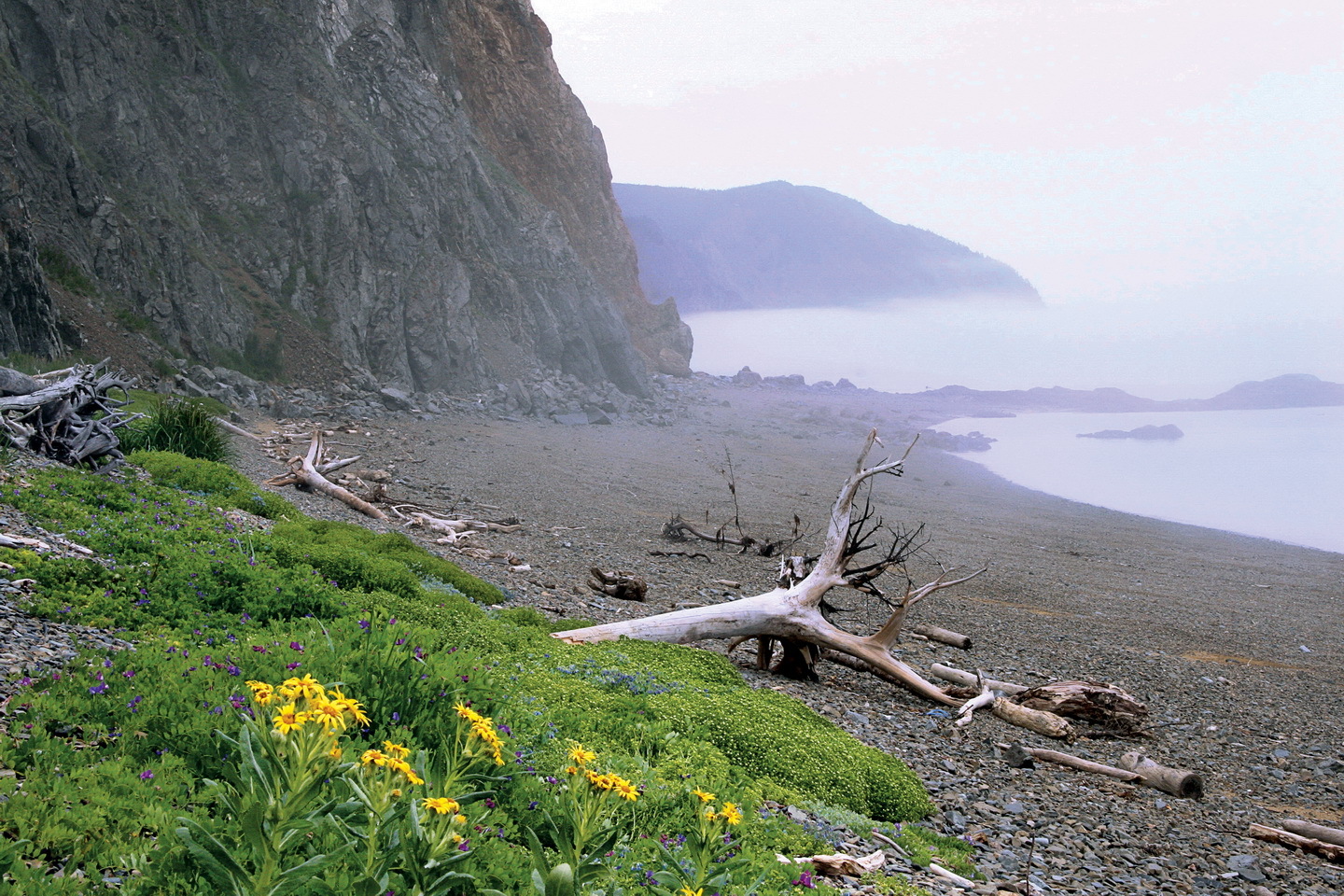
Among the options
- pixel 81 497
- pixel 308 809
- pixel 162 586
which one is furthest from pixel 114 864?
pixel 81 497

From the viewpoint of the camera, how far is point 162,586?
Answer: 7289 millimetres

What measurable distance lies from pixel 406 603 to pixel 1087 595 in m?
18.0

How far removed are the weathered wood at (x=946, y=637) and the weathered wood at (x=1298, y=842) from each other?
20.2 feet

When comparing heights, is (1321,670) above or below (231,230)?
below

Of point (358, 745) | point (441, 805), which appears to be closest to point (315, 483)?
point (358, 745)

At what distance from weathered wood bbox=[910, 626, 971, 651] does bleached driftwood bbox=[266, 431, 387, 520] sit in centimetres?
1159

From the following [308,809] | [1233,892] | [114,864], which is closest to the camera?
[308,809]

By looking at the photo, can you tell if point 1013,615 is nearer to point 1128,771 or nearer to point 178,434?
point 1128,771

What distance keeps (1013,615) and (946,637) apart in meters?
3.80

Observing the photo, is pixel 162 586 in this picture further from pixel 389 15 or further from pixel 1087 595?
pixel 389 15

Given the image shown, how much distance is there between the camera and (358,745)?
4098 mm

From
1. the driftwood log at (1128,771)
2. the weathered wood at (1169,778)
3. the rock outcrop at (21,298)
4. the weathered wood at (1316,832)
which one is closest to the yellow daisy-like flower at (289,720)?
the driftwood log at (1128,771)

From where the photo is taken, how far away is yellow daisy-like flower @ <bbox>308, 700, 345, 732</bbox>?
2.27 m

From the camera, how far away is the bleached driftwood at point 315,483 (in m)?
18.1
